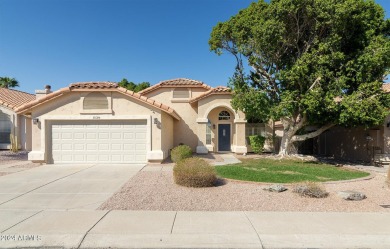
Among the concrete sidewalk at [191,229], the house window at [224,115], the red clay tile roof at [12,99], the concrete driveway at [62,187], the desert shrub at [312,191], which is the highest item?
the red clay tile roof at [12,99]

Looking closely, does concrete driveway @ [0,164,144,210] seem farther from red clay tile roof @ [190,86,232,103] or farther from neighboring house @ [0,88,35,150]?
neighboring house @ [0,88,35,150]

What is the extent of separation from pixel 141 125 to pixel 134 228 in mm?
8439

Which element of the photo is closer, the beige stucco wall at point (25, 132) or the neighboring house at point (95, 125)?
the neighboring house at point (95, 125)

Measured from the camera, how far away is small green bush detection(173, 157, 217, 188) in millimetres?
7531

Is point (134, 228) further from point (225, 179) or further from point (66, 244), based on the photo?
point (225, 179)

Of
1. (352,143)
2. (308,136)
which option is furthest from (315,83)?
(352,143)

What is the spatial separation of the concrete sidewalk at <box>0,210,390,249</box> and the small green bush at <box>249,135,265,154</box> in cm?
1150

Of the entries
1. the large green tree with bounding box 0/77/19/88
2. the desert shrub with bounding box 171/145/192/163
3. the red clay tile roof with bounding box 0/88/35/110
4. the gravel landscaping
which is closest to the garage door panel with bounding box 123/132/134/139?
the desert shrub with bounding box 171/145/192/163

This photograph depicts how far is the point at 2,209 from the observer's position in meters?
5.66

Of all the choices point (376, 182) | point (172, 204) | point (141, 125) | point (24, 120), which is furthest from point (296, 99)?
point (24, 120)

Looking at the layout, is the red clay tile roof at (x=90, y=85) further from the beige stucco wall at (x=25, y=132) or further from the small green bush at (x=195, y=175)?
the beige stucco wall at (x=25, y=132)

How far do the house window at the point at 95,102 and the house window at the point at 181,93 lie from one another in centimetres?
716

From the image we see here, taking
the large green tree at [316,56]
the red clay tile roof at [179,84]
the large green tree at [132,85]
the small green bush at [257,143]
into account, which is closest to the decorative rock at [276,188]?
the large green tree at [316,56]

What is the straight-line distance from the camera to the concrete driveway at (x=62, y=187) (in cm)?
604
